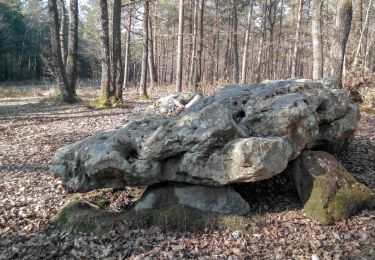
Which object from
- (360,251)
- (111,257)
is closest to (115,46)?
(111,257)

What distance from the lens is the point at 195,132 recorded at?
18.0 feet

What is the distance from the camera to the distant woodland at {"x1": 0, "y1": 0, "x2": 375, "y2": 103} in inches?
549

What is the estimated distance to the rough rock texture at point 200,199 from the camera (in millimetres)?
5473

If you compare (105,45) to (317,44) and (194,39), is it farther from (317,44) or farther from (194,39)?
(317,44)

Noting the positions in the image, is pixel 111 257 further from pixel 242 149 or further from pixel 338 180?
pixel 338 180

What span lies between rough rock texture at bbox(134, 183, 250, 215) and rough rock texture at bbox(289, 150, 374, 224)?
0.93 m

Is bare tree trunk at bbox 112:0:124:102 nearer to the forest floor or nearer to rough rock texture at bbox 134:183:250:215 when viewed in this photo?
the forest floor

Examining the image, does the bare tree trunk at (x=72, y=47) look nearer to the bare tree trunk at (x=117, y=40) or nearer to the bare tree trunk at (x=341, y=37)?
the bare tree trunk at (x=117, y=40)

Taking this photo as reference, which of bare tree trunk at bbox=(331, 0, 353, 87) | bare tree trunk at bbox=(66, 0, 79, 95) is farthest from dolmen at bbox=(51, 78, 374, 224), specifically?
bare tree trunk at bbox=(66, 0, 79, 95)

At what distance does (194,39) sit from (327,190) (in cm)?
1723

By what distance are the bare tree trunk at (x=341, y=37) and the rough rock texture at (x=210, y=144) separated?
635cm

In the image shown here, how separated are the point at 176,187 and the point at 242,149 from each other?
1.31 m

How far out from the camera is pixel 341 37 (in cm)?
1217

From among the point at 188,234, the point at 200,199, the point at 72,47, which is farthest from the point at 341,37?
the point at 72,47
